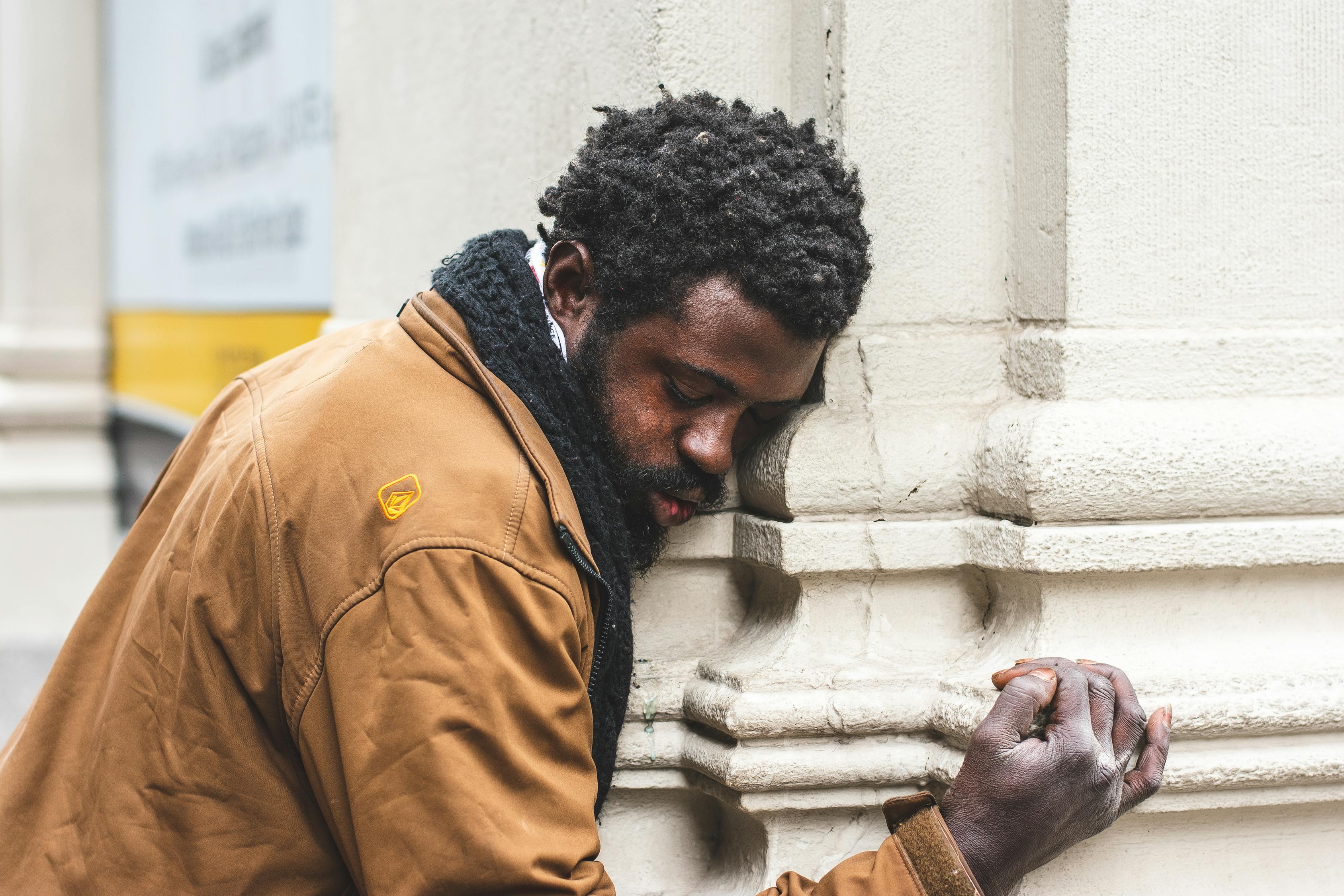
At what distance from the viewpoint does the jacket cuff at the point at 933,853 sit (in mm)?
1531

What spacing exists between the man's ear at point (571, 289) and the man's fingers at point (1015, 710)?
76cm

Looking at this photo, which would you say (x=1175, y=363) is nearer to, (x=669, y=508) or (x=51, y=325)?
(x=669, y=508)

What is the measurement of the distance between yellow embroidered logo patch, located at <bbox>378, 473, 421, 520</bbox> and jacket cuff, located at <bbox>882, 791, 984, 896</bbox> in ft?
2.49

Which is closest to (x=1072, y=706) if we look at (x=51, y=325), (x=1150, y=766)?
(x=1150, y=766)

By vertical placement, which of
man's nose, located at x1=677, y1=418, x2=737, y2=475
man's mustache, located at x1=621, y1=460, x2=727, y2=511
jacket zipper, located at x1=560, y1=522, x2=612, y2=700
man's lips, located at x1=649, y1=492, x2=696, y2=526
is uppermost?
man's nose, located at x1=677, y1=418, x2=737, y2=475

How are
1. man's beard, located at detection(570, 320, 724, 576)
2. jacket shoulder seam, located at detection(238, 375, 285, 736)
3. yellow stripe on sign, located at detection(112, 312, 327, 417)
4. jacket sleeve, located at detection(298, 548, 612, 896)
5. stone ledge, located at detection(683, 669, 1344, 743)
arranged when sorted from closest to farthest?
1. jacket sleeve, located at detection(298, 548, 612, 896)
2. jacket shoulder seam, located at detection(238, 375, 285, 736)
3. man's beard, located at detection(570, 320, 724, 576)
4. stone ledge, located at detection(683, 669, 1344, 743)
5. yellow stripe on sign, located at detection(112, 312, 327, 417)

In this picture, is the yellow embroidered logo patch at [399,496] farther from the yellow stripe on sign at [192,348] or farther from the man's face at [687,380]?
the yellow stripe on sign at [192,348]

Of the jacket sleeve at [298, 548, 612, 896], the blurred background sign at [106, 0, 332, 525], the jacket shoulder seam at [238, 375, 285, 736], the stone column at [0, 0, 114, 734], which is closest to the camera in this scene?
the jacket sleeve at [298, 548, 612, 896]

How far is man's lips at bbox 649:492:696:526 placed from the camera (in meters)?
1.81

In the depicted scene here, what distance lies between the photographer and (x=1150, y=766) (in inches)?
66.6

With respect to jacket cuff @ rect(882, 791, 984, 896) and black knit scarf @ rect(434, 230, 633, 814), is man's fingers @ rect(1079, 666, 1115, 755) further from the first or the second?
black knit scarf @ rect(434, 230, 633, 814)

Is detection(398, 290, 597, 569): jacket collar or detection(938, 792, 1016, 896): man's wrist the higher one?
detection(398, 290, 597, 569): jacket collar

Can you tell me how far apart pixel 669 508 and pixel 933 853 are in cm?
60

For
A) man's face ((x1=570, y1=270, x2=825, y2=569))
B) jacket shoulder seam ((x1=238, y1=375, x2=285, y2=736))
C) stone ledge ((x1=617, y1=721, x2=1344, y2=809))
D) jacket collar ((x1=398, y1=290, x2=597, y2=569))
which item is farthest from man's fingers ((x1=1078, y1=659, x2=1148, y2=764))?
jacket shoulder seam ((x1=238, y1=375, x2=285, y2=736))
